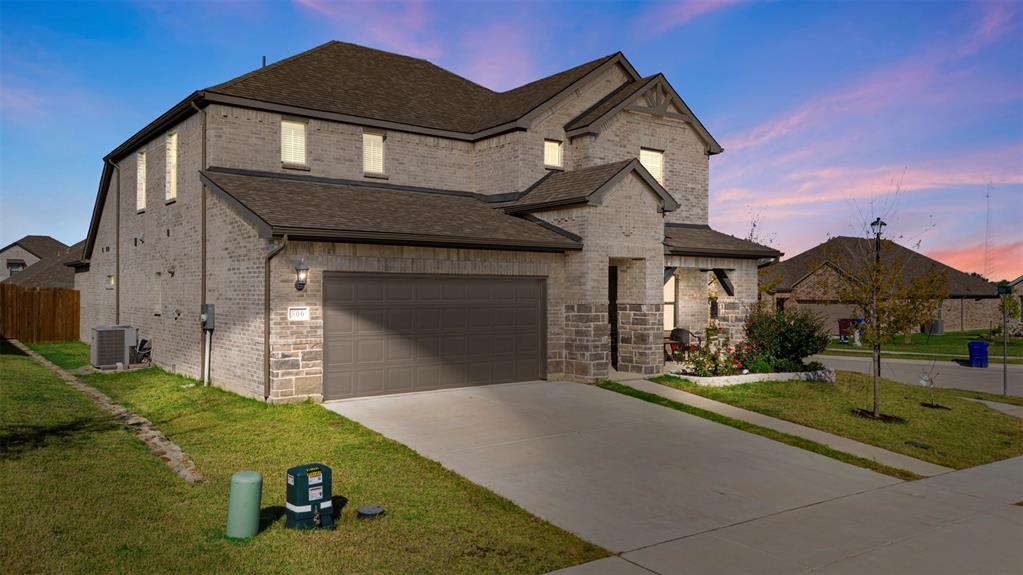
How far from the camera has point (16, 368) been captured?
1900 cm

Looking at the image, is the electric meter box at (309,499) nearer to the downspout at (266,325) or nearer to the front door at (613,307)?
the downspout at (266,325)

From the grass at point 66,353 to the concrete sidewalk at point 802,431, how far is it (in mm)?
16600

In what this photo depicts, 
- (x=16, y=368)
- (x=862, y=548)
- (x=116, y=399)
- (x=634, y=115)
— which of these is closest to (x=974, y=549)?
(x=862, y=548)

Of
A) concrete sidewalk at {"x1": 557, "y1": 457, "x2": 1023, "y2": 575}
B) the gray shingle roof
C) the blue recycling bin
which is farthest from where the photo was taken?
the blue recycling bin

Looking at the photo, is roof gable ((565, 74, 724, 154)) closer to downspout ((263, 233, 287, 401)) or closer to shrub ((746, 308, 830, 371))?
shrub ((746, 308, 830, 371))

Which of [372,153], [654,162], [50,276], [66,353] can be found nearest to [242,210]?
[372,153]

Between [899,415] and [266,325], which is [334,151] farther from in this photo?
[899,415]

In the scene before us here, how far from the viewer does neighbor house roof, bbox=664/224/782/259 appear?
66.7 feet

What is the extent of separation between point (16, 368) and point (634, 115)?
1870 cm

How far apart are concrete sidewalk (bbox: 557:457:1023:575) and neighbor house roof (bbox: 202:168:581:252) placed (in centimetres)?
892

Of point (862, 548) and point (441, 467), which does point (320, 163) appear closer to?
point (441, 467)

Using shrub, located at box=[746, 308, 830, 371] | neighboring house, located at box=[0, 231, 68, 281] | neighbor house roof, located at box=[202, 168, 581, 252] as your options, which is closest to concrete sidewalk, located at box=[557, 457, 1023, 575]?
neighbor house roof, located at box=[202, 168, 581, 252]

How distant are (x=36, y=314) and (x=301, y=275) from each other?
22507 millimetres

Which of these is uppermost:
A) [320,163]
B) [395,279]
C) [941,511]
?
[320,163]
